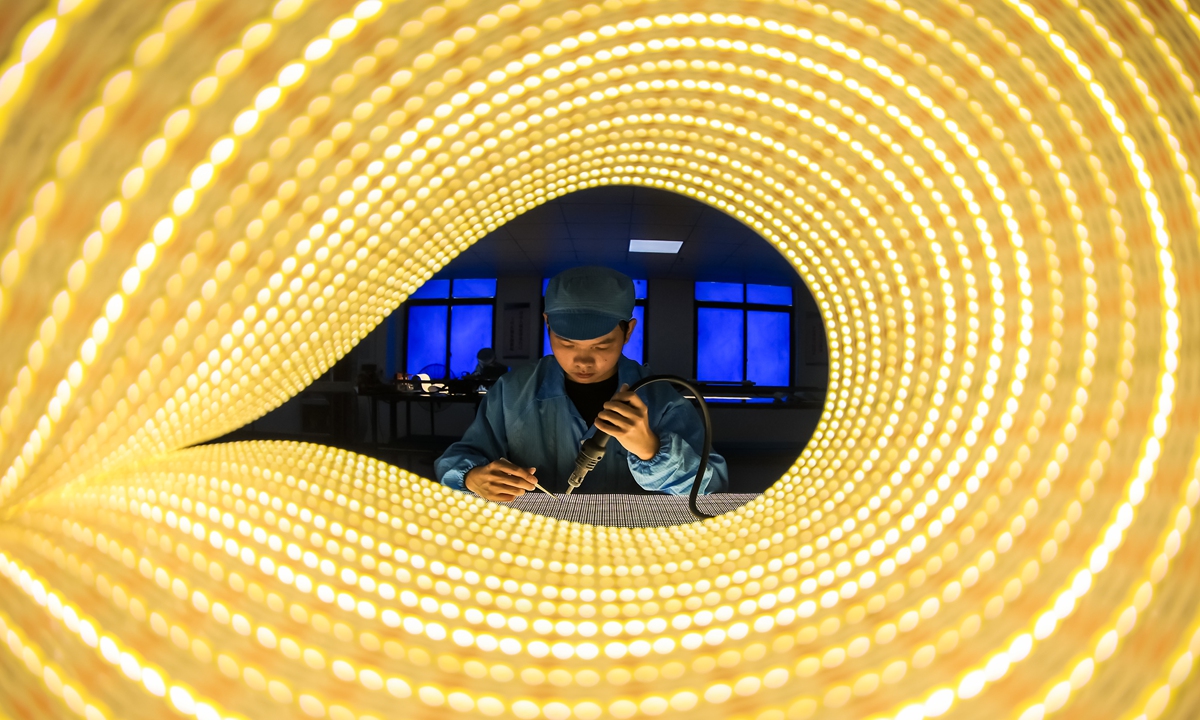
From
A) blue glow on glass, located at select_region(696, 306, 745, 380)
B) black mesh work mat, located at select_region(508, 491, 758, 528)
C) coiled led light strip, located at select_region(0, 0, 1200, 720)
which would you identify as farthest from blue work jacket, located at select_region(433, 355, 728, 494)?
blue glow on glass, located at select_region(696, 306, 745, 380)

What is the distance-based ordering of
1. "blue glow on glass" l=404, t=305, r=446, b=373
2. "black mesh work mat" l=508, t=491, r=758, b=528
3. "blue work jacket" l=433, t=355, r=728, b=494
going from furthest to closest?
"blue glow on glass" l=404, t=305, r=446, b=373, "blue work jacket" l=433, t=355, r=728, b=494, "black mesh work mat" l=508, t=491, r=758, b=528

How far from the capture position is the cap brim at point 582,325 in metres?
1.22

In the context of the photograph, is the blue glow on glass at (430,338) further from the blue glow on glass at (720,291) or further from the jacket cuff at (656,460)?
the jacket cuff at (656,460)

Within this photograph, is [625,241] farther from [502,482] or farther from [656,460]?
[502,482]

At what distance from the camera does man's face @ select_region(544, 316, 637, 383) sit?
4.18ft

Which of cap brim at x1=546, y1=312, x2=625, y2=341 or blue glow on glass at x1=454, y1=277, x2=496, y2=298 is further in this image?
blue glow on glass at x1=454, y1=277, x2=496, y2=298

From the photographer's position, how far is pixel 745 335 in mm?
7000

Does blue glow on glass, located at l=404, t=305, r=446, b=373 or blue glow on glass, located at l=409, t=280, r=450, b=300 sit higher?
blue glow on glass, located at l=409, t=280, r=450, b=300

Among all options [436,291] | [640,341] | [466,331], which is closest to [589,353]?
[640,341]

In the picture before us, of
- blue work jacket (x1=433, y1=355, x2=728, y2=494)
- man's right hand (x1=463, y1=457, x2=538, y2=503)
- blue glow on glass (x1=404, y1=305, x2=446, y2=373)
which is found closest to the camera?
man's right hand (x1=463, y1=457, x2=538, y2=503)

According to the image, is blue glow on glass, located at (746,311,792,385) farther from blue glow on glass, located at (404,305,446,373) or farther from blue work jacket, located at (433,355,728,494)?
blue work jacket, located at (433,355,728,494)

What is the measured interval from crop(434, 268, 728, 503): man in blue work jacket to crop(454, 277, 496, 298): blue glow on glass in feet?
18.0

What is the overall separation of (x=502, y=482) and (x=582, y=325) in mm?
357

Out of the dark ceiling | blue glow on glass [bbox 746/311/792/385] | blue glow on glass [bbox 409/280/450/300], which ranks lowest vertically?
blue glow on glass [bbox 746/311/792/385]
